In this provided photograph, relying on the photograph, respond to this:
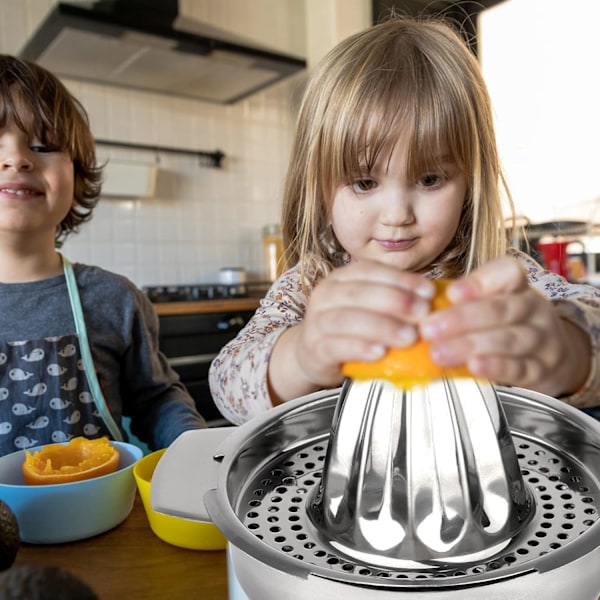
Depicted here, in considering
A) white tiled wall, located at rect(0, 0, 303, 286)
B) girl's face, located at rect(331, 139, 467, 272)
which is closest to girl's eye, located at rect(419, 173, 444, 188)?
girl's face, located at rect(331, 139, 467, 272)

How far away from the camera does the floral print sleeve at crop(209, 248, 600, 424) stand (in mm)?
302

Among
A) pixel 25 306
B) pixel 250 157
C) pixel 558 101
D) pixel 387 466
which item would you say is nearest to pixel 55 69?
pixel 250 157

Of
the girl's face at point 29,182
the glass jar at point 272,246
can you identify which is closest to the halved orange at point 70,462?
the girl's face at point 29,182

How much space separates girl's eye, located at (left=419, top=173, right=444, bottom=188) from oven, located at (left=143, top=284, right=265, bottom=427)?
1242mm

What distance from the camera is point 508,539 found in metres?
0.27

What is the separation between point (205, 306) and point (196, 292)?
22 centimetres

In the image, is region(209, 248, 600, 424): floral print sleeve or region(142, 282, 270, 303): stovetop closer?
region(209, 248, 600, 424): floral print sleeve

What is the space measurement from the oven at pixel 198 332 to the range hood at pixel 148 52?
2.36ft

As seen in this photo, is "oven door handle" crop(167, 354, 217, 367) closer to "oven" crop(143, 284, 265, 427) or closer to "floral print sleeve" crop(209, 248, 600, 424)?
"oven" crop(143, 284, 265, 427)

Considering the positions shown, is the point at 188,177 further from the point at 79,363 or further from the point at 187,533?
the point at 187,533

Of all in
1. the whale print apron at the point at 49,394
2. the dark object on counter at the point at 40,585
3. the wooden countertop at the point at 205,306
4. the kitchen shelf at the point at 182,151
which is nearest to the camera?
the dark object on counter at the point at 40,585

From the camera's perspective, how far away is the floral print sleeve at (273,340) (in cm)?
30

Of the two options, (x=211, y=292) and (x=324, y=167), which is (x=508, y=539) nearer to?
(x=324, y=167)

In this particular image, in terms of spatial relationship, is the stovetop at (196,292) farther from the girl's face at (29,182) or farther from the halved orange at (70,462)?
the halved orange at (70,462)
